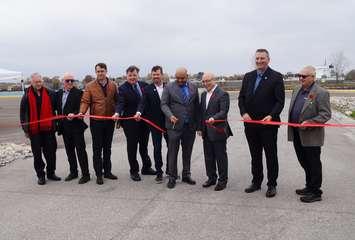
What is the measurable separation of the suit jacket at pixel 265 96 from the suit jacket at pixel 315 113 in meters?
0.39

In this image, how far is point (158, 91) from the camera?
7887 mm

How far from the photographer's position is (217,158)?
281 inches

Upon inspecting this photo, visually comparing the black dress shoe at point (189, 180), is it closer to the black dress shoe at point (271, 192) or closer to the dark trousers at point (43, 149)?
the black dress shoe at point (271, 192)

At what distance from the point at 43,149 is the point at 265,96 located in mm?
4105

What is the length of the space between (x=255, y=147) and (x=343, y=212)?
5.32 feet

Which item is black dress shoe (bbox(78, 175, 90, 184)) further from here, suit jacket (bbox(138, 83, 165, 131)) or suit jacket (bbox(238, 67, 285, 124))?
suit jacket (bbox(238, 67, 285, 124))

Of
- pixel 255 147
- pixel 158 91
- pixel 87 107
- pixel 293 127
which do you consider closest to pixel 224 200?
pixel 255 147

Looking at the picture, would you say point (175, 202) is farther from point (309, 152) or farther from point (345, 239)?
point (345, 239)

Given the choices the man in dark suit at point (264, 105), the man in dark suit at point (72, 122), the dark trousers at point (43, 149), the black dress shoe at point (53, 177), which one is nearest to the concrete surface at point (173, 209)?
the black dress shoe at point (53, 177)

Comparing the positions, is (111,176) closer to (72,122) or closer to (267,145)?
(72,122)

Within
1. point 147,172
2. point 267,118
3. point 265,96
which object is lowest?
point 147,172

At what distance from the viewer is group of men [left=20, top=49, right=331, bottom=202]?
20.8 ft

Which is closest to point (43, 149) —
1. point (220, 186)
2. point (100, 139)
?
point (100, 139)

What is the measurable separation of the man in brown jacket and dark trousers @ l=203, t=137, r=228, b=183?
5.97 feet
